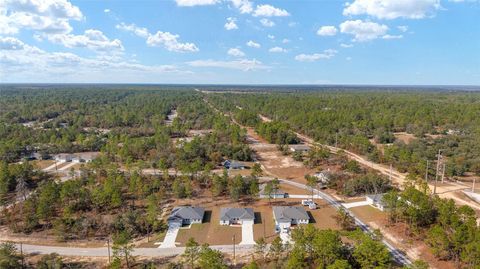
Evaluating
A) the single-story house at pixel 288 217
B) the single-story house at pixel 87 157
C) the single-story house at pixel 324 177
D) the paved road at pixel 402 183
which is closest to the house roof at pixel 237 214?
the single-story house at pixel 288 217

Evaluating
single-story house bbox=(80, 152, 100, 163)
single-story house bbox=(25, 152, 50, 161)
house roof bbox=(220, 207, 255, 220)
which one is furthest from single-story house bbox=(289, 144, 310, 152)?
single-story house bbox=(25, 152, 50, 161)

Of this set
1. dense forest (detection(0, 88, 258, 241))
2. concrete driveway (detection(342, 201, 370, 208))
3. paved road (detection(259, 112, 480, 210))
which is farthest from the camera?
paved road (detection(259, 112, 480, 210))

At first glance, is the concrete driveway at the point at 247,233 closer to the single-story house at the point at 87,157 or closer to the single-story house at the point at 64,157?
the single-story house at the point at 87,157

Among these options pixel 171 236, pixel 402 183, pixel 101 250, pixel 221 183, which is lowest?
pixel 101 250

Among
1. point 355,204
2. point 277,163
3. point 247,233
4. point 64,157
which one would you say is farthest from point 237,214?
point 64,157

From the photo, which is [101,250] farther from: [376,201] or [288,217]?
[376,201]

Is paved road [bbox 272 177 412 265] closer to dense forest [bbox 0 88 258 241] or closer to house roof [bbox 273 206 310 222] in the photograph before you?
house roof [bbox 273 206 310 222]
